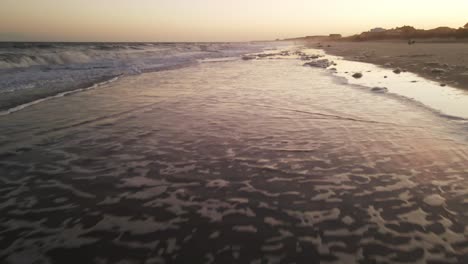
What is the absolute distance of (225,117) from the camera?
7.64 m

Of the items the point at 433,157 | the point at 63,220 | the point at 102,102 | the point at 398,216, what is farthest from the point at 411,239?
the point at 102,102

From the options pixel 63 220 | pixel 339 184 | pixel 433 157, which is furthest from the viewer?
pixel 433 157

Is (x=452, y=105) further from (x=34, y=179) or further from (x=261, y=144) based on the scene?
(x=34, y=179)

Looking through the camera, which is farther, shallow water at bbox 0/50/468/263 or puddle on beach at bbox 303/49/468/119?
puddle on beach at bbox 303/49/468/119

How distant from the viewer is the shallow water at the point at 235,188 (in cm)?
289

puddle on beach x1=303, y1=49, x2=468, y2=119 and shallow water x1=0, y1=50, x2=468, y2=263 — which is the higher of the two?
puddle on beach x1=303, y1=49, x2=468, y2=119

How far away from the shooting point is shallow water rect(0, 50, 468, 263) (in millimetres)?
2889

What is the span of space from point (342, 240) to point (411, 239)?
2.11 feet

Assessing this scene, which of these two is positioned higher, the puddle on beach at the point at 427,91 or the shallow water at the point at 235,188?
the puddle on beach at the point at 427,91

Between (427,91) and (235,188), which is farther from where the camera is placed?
(427,91)

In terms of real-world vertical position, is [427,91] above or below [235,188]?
above

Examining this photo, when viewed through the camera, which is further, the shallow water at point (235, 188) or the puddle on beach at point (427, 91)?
the puddle on beach at point (427, 91)

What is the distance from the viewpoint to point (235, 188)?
159 inches

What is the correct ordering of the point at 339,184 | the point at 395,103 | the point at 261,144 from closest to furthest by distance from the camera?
the point at 339,184
the point at 261,144
the point at 395,103
